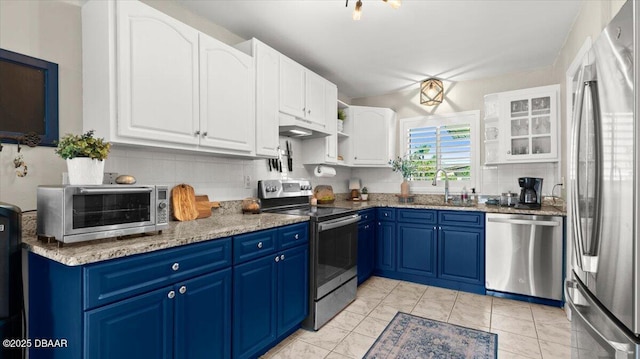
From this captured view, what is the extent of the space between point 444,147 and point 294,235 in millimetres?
2831

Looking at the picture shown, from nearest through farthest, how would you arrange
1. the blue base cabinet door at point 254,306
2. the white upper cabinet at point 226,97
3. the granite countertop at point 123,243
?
the granite countertop at point 123,243
the blue base cabinet door at point 254,306
the white upper cabinet at point 226,97

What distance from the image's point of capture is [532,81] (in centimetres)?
371

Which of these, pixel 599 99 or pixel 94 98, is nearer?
pixel 599 99

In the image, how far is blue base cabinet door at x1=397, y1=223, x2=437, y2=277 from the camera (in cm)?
357

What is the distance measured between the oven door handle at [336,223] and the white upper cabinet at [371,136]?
140cm

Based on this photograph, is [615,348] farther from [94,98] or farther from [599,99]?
→ [94,98]

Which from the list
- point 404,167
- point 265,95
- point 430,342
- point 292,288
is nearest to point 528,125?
point 404,167

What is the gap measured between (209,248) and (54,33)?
1485mm

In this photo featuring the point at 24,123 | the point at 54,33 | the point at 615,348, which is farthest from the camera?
the point at 54,33

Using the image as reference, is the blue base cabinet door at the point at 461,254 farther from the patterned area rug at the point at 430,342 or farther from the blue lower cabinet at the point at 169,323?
the blue lower cabinet at the point at 169,323

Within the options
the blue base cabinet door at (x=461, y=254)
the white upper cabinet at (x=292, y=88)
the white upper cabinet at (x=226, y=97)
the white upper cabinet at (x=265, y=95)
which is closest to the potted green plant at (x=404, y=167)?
the blue base cabinet door at (x=461, y=254)

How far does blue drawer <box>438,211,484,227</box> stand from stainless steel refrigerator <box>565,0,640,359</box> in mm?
1947

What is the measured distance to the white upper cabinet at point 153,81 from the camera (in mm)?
1653

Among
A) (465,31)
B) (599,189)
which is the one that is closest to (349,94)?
(465,31)
